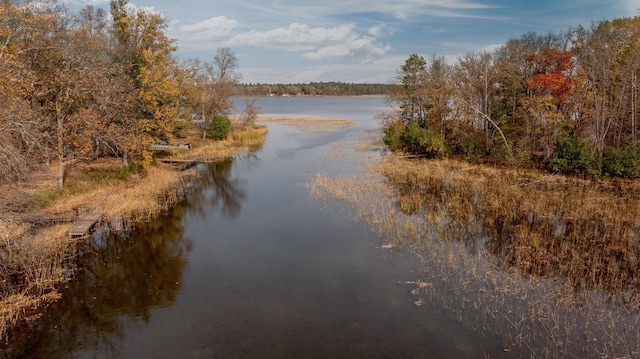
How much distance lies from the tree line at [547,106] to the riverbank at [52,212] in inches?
1049

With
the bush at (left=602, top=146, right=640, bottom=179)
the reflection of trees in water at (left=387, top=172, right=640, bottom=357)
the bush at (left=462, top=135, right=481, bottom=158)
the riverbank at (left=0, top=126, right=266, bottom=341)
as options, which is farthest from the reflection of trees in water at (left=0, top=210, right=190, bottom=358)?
the bush at (left=602, top=146, right=640, bottom=179)

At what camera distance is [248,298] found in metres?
15.4

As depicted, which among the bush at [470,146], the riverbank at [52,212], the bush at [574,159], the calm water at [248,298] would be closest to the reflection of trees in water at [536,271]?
the calm water at [248,298]

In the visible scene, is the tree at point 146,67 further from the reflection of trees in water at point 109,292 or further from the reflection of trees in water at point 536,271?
the reflection of trees in water at point 536,271

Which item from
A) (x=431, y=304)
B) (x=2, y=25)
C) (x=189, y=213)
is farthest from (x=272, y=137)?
(x=431, y=304)

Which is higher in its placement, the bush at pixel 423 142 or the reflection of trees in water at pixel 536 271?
the bush at pixel 423 142

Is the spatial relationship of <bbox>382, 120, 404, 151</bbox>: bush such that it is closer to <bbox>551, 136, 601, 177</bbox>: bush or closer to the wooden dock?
<bbox>551, 136, 601, 177</bbox>: bush

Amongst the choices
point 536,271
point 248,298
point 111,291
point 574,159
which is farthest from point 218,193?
point 574,159

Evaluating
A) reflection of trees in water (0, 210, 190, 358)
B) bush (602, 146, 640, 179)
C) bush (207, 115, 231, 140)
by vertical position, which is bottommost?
reflection of trees in water (0, 210, 190, 358)

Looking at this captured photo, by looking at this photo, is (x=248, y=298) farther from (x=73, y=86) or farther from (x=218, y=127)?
(x=218, y=127)

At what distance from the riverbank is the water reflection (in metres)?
0.75

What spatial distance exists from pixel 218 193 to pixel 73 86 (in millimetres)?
11625

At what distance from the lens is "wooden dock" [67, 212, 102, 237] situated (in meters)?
20.6

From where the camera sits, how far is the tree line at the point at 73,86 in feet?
65.9
